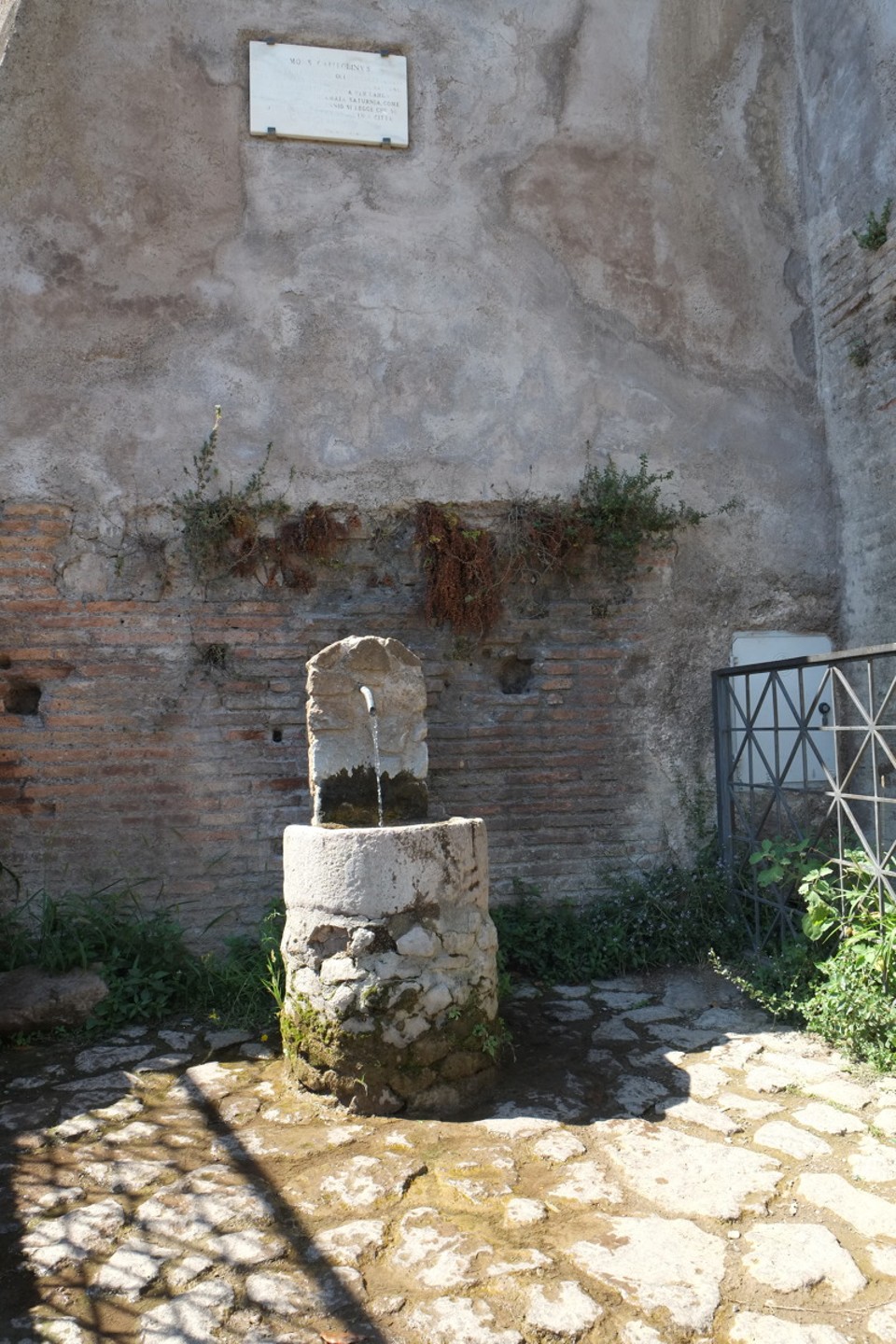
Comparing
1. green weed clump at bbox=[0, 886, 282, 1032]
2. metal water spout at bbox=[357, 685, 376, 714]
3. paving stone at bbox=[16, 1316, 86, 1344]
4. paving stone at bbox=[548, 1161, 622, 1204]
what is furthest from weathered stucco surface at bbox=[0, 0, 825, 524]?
paving stone at bbox=[16, 1316, 86, 1344]

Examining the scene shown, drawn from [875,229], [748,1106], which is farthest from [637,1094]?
[875,229]

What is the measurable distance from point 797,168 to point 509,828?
4.15m

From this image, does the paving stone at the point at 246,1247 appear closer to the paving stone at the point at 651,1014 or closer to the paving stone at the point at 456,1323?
the paving stone at the point at 456,1323

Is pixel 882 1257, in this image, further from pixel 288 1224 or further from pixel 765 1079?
pixel 288 1224

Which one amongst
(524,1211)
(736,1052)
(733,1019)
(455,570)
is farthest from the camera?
(455,570)

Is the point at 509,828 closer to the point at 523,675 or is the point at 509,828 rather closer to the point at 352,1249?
the point at 523,675

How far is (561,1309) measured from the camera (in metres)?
2.21

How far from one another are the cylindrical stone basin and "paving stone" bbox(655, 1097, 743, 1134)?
0.61 metres

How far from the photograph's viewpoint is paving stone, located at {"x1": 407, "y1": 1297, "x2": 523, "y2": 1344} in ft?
6.95

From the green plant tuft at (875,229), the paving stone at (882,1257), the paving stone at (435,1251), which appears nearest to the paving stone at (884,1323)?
the paving stone at (882,1257)

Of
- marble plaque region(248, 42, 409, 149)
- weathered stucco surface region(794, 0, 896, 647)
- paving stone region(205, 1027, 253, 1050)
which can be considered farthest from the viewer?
marble plaque region(248, 42, 409, 149)

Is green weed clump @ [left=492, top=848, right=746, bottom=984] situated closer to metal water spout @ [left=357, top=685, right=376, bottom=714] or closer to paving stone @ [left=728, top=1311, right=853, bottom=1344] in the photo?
metal water spout @ [left=357, top=685, right=376, bottom=714]

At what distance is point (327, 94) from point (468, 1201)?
522 centimetres

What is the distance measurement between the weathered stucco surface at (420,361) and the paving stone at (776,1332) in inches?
117
